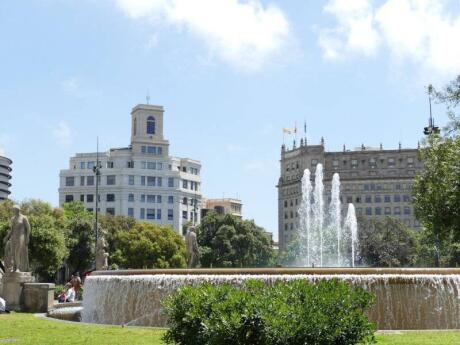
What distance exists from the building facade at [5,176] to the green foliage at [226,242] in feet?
287

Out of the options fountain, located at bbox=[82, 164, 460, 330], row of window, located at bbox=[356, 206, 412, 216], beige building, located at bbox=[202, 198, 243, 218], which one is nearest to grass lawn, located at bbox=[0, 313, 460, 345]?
fountain, located at bbox=[82, 164, 460, 330]

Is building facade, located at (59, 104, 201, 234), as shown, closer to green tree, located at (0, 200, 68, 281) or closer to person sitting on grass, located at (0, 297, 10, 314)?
green tree, located at (0, 200, 68, 281)

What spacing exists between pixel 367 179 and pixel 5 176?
267 ft

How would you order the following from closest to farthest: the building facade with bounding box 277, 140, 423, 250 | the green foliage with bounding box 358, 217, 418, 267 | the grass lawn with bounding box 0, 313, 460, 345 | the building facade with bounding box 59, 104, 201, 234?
the grass lawn with bounding box 0, 313, 460, 345 → the green foliage with bounding box 358, 217, 418, 267 → the building facade with bounding box 59, 104, 201, 234 → the building facade with bounding box 277, 140, 423, 250

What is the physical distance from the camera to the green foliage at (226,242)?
79.6 meters

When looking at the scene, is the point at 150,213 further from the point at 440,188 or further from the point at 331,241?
the point at 440,188

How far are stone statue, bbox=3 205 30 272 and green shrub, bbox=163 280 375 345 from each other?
17.2 m

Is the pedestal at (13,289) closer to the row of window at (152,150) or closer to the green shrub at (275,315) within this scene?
the green shrub at (275,315)

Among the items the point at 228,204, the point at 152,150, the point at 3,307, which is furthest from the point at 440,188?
the point at 228,204

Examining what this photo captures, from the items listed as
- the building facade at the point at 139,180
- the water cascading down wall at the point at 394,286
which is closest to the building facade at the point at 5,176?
the building facade at the point at 139,180

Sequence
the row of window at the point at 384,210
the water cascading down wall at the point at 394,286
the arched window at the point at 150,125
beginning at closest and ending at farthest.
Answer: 1. the water cascading down wall at the point at 394,286
2. the arched window at the point at 150,125
3. the row of window at the point at 384,210

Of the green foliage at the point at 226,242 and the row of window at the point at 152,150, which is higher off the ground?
the row of window at the point at 152,150

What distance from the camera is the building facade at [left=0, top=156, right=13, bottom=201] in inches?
6176

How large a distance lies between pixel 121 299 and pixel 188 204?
107119 millimetres
